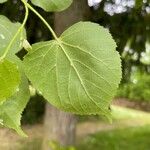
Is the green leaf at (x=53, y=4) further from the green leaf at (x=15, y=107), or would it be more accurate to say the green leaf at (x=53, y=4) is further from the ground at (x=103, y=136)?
the ground at (x=103, y=136)

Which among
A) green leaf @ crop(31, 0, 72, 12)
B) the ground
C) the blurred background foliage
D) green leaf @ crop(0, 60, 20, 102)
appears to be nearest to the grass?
the ground

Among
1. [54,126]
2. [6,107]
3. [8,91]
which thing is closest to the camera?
[8,91]

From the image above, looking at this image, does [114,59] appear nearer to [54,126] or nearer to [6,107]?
[6,107]

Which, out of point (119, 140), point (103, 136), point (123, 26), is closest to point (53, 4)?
point (123, 26)

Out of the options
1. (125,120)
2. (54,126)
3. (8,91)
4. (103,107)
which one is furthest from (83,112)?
(125,120)

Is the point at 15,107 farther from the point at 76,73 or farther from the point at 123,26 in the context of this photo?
the point at 123,26

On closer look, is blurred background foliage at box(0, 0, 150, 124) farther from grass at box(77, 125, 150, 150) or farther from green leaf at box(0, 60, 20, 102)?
grass at box(77, 125, 150, 150)
